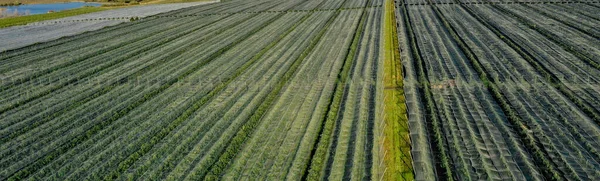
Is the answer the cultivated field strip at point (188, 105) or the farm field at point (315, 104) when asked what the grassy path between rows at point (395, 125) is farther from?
the cultivated field strip at point (188, 105)

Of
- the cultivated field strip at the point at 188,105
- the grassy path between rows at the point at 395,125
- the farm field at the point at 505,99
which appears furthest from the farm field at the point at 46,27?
the farm field at the point at 505,99

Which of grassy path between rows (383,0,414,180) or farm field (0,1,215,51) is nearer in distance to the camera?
grassy path between rows (383,0,414,180)

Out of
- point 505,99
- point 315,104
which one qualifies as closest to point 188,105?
point 315,104

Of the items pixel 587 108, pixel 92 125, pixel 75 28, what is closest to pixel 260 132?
pixel 92 125

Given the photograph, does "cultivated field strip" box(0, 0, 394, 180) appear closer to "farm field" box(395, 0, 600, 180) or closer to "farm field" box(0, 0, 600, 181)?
"farm field" box(0, 0, 600, 181)

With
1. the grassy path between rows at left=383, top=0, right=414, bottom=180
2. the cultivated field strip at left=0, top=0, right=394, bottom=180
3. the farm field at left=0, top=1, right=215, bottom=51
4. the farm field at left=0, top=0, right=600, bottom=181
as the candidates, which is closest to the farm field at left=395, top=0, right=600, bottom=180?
the farm field at left=0, top=0, right=600, bottom=181

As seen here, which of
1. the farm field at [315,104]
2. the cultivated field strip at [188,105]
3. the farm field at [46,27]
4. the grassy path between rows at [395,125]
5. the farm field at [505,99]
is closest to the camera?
the farm field at [505,99]

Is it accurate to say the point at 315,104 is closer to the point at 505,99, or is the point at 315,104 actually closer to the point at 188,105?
the point at 188,105
